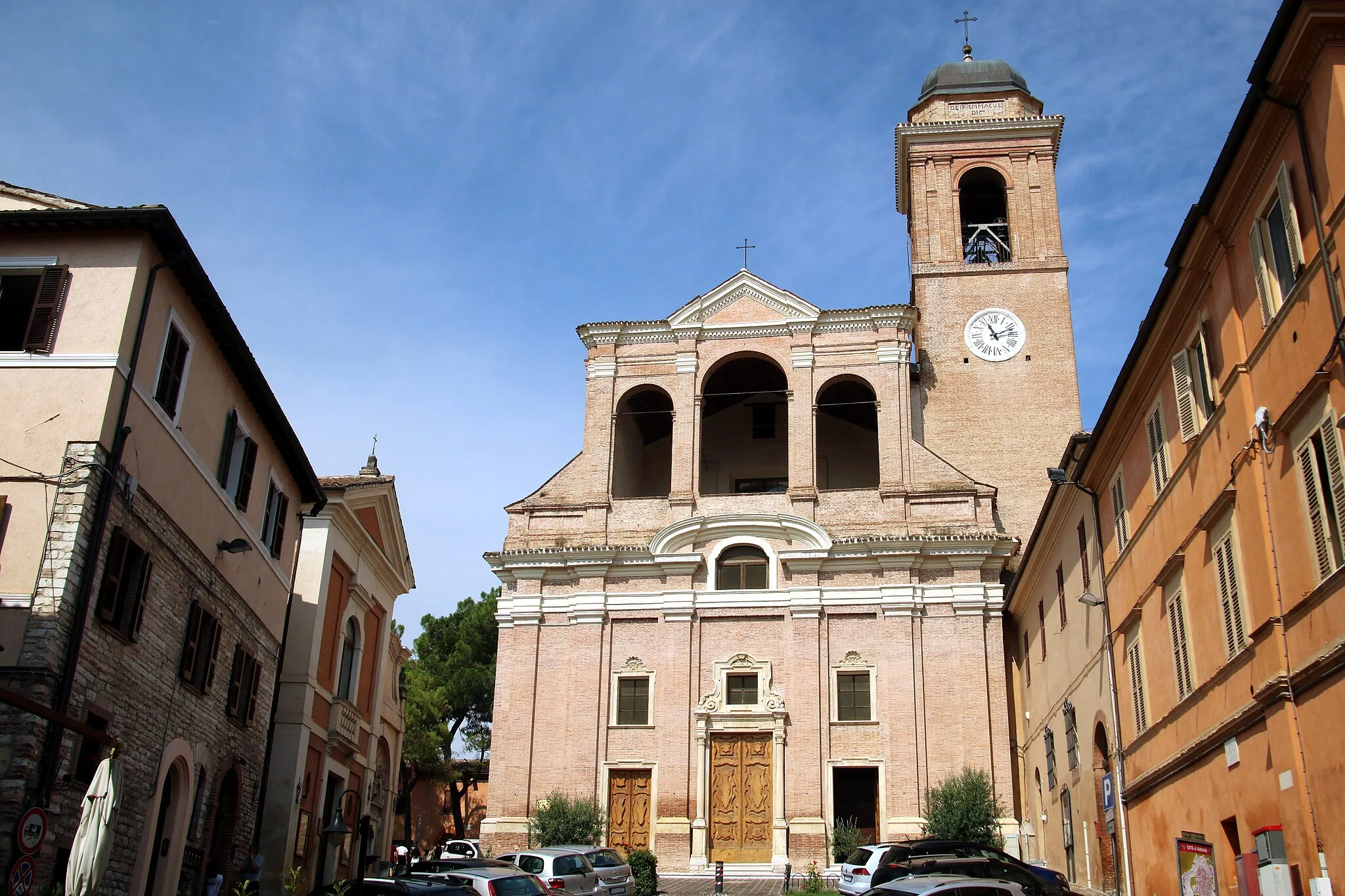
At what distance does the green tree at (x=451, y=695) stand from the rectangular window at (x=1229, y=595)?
39.7 meters

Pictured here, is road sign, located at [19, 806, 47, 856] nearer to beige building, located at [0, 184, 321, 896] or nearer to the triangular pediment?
beige building, located at [0, 184, 321, 896]

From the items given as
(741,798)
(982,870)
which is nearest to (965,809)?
(741,798)

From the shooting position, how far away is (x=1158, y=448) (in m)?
18.5

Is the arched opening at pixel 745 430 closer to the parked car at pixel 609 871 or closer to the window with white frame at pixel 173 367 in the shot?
the parked car at pixel 609 871

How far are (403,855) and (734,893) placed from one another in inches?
324

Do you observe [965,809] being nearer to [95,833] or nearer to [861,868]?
[861,868]

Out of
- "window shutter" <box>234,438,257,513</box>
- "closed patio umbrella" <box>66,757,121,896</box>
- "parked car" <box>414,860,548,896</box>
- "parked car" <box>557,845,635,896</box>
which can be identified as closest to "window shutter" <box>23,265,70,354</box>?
"window shutter" <box>234,438,257,513</box>

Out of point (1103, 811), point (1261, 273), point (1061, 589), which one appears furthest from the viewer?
point (1061, 589)

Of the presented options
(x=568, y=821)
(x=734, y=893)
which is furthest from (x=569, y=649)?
(x=734, y=893)

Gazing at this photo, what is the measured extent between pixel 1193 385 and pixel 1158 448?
1.91 metres

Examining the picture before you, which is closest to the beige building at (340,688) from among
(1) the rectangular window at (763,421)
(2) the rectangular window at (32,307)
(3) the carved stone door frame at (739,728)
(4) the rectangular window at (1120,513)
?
(3) the carved stone door frame at (739,728)

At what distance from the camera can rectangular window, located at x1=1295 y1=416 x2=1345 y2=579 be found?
12.1 meters

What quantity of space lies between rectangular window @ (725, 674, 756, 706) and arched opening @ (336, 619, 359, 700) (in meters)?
10.7

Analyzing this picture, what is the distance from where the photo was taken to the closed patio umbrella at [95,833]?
1310 centimetres
